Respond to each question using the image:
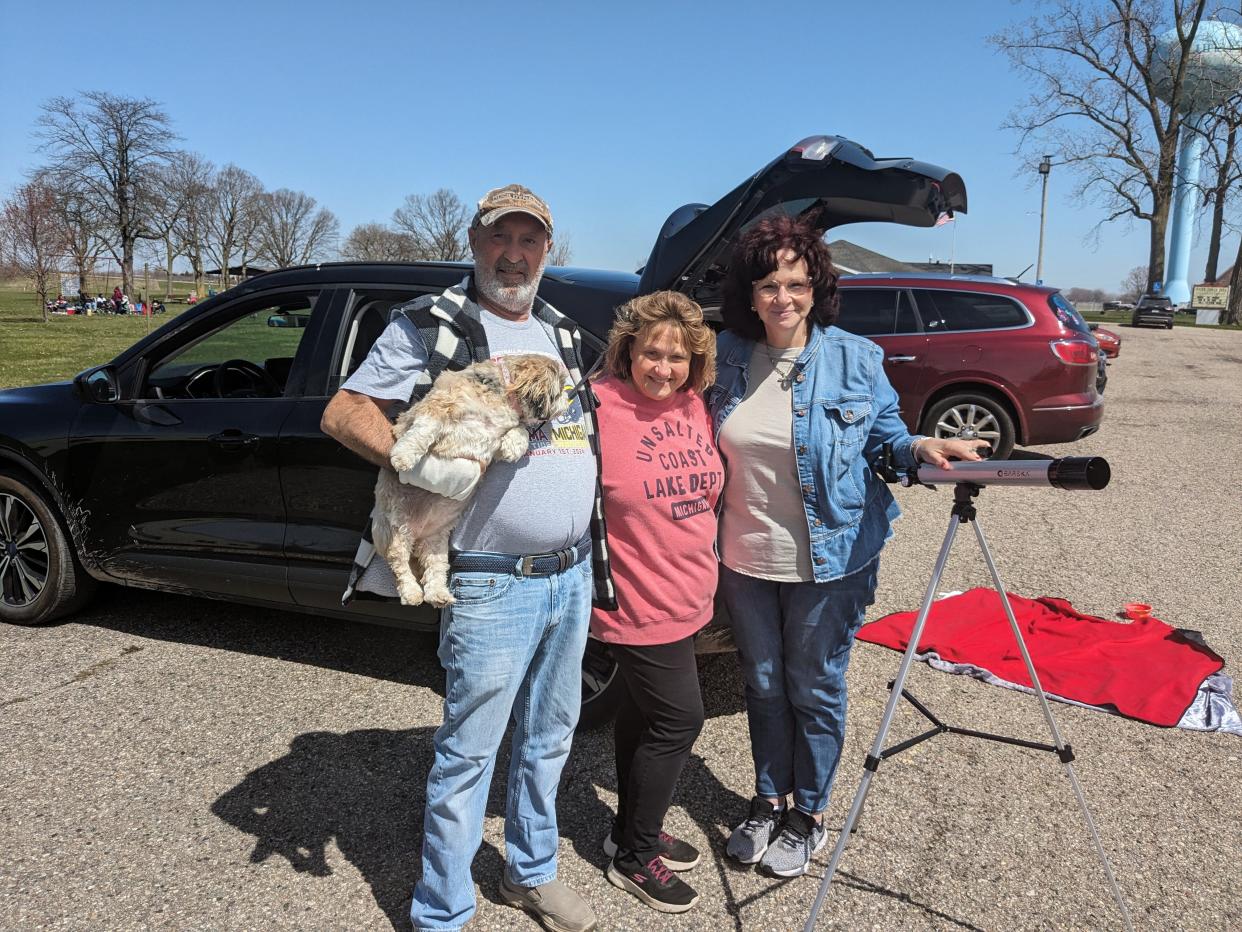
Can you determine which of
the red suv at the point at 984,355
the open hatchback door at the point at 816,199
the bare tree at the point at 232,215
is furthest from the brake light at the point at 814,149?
the bare tree at the point at 232,215

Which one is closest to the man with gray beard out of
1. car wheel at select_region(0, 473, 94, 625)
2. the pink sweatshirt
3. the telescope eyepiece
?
the pink sweatshirt

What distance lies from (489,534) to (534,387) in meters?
0.39

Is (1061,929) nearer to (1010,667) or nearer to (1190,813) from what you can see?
(1190,813)

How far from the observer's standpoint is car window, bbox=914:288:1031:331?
27.9ft

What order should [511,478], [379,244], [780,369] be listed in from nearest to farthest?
[511,478], [780,369], [379,244]

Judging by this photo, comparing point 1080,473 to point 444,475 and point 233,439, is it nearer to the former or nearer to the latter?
point 444,475

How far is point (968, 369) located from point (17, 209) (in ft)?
141

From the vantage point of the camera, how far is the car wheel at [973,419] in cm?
849

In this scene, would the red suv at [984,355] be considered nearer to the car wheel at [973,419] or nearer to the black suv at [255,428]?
the car wheel at [973,419]

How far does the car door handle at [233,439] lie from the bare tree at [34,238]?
116ft

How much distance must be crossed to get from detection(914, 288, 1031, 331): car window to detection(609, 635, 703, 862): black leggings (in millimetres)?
7041

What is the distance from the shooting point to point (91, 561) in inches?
162

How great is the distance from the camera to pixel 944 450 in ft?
7.97

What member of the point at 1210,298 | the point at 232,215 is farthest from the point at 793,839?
the point at 232,215
